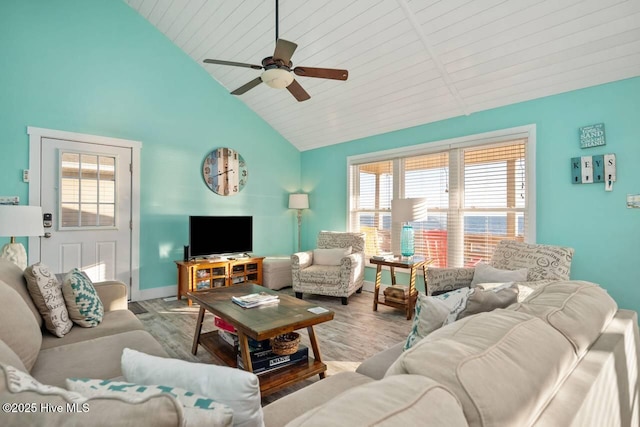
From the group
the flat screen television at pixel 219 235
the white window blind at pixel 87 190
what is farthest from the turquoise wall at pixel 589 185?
the white window blind at pixel 87 190

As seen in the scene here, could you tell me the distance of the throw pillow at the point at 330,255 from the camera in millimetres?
4578

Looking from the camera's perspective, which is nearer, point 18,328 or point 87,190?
point 18,328

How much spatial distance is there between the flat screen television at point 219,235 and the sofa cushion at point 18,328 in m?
2.79

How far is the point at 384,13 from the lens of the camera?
10.1 ft

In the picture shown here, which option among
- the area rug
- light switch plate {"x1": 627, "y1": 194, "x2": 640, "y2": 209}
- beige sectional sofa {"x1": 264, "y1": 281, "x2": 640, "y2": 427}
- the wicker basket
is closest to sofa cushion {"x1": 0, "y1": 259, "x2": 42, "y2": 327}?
the wicker basket

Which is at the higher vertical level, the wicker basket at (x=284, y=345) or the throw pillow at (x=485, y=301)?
the throw pillow at (x=485, y=301)

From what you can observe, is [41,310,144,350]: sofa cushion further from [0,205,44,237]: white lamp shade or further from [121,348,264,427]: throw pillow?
[121,348,264,427]: throw pillow

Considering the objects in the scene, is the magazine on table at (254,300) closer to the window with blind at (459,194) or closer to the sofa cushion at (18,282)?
the sofa cushion at (18,282)

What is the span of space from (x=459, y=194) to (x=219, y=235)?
3.21 meters

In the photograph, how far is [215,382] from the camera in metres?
0.79

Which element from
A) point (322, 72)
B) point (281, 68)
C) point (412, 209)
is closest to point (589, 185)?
point (412, 209)

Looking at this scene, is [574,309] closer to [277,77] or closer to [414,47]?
[277,77]

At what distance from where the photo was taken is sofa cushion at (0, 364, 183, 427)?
51 centimetres

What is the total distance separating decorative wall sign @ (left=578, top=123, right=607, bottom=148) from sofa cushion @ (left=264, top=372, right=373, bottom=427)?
121 inches
